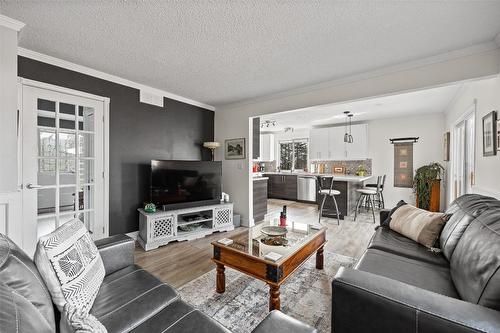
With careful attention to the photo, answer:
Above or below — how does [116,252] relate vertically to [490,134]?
below

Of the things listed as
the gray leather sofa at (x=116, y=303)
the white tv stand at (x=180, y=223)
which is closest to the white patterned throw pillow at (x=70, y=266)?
the gray leather sofa at (x=116, y=303)

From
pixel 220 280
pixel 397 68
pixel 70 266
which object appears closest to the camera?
pixel 70 266

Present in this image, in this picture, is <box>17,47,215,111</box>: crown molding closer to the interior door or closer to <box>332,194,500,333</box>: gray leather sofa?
the interior door

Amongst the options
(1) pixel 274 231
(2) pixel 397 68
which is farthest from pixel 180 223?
(2) pixel 397 68

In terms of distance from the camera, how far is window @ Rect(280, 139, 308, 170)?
7.61 metres

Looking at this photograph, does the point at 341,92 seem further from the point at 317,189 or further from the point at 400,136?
the point at 400,136

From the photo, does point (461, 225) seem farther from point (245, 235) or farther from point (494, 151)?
point (245, 235)

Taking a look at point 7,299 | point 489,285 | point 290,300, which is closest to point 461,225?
point 489,285

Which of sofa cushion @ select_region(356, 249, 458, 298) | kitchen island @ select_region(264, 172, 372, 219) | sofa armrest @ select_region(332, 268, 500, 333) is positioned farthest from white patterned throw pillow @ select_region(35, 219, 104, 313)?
kitchen island @ select_region(264, 172, 372, 219)

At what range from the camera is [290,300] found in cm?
192

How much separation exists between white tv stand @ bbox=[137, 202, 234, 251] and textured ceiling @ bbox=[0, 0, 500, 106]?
79.5 inches

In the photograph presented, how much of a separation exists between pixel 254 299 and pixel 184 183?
85.1 inches

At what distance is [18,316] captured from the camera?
0.59 meters

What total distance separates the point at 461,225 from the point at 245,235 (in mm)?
1779
